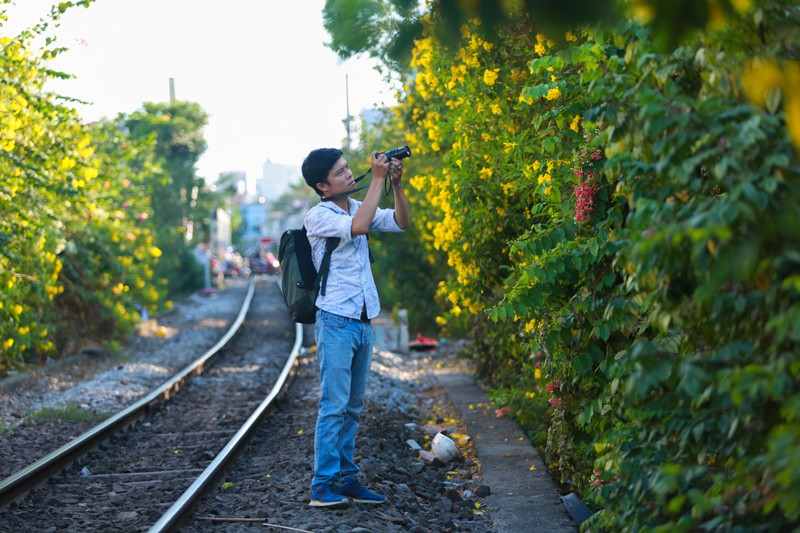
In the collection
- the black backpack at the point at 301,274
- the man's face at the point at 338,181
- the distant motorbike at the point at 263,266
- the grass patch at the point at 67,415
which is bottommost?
the distant motorbike at the point at 263,266

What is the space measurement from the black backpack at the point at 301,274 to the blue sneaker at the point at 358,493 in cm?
99

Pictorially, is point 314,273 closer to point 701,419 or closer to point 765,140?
point 701,419

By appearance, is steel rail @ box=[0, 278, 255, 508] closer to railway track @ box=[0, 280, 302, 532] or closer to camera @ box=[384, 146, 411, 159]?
railway track @ box=[0, 280, 302, 532]

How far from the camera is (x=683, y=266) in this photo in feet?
10.3

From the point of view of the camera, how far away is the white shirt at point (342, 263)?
5.05 m

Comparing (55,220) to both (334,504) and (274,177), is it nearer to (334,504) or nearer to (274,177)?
(334,504)

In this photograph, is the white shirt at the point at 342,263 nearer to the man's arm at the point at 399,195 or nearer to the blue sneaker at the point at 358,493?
the man's arm at the point at 399,195

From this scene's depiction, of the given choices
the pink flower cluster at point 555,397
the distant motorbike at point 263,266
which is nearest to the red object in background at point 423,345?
the pink flower cluster at point 555,397

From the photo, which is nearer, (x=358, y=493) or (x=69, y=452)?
(x=358, y=493)

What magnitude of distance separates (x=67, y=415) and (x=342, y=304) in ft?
16.9

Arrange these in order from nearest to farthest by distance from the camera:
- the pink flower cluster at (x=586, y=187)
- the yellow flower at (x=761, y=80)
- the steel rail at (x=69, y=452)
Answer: the yellow flower at (x=761, y=80)
the pink flower cluster at (x=586, y=187)
the steel rail at (x=69, y=452)

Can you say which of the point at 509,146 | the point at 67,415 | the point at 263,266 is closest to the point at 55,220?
the point at 67,415

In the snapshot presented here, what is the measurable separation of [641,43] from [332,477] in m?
2.93

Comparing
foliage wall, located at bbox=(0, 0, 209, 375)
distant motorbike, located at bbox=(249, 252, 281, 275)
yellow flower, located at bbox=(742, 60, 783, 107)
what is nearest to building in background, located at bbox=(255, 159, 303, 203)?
distant motorbike, located at bbox=(249, 252, 281, 275)
